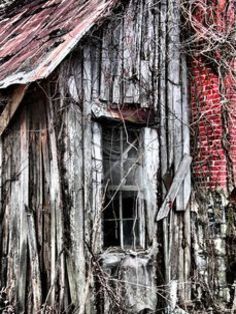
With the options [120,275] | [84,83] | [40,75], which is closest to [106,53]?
[84,83]

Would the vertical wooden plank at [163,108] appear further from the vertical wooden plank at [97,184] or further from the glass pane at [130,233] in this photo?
the vertical wooden plank at [97,184]

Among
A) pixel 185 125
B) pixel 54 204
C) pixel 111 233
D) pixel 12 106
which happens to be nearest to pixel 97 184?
pixel 54 204

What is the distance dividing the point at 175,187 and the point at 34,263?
224cm

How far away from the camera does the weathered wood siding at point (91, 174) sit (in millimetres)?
7250

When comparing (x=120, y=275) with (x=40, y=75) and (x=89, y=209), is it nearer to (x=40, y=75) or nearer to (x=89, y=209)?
(x=89, y=209)

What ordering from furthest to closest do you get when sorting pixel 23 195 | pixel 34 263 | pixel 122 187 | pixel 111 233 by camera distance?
1. pixel 122 187
2. pixel 111 233
3. pixel 23 195
4. pixel 34 263

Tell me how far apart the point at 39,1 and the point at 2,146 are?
11.2 ft

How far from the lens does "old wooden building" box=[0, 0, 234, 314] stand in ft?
23.7

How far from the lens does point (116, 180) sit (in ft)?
25.8

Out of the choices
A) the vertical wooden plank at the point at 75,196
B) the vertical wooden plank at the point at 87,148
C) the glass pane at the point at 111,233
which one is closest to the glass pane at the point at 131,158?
the glass pane at the point at 111,233

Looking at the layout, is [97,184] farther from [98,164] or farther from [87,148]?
[87,148]

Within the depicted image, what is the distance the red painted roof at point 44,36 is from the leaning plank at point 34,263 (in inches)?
75.3

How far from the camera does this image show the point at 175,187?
8.18m

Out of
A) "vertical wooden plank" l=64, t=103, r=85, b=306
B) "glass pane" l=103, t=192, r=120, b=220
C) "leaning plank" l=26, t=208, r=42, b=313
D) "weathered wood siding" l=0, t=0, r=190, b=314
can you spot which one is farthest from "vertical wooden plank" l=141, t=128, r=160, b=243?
"leaning plank" l=26, t=208, r=42, b=313
